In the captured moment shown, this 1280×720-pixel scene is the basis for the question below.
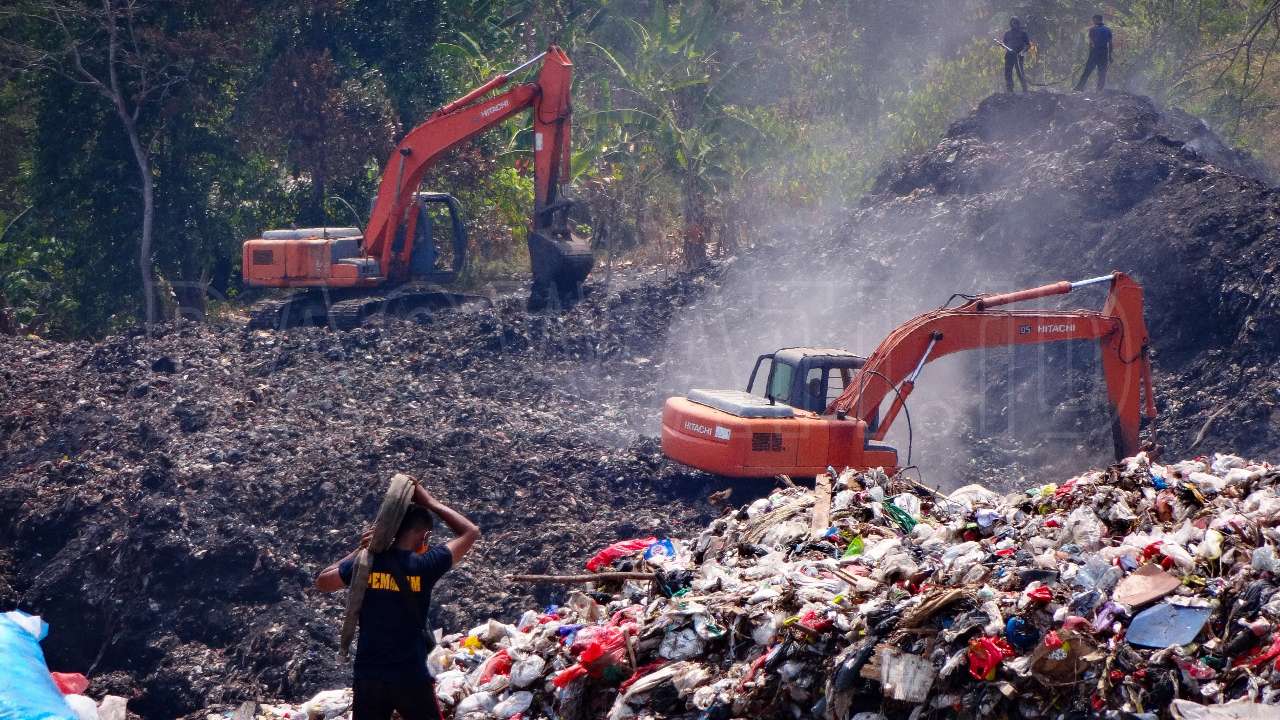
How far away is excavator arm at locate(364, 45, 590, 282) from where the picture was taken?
1623cm

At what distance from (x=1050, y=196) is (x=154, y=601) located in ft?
38.6

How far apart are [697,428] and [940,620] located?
203 inches

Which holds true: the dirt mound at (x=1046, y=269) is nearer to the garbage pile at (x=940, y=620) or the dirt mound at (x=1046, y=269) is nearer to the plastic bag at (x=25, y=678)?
the garbage pile at (x=940, y=620)

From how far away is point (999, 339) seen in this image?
33.7 feet

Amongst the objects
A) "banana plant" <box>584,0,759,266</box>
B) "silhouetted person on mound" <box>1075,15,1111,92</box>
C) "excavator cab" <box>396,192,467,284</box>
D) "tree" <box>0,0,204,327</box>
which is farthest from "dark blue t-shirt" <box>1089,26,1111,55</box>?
"tree" <box>0,0,204,327</box>

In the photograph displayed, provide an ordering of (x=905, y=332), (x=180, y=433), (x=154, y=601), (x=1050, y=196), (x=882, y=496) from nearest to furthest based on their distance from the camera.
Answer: (x=882, y=496), (x=154, y=601), (x=905, y=332), (x=180, y=433), (x=1050, y=196)

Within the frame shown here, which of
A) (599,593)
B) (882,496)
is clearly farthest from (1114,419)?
(599,593)

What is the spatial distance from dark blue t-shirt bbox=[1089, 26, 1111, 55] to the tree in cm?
1367

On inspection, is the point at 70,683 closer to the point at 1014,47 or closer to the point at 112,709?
the point at 112,709

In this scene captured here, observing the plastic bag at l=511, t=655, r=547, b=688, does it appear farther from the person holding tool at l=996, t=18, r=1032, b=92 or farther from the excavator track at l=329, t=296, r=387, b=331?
the person holding tool at l=996, t=18, r=1032, b=92

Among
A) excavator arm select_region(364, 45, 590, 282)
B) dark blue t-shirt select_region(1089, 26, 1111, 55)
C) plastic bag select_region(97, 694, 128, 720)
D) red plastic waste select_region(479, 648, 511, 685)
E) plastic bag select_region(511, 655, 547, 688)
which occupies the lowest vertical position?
plastic bag select_region(97, 694, 128, 720)

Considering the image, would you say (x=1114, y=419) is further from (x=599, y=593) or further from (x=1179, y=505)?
(x=599, y=593)

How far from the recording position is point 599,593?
670 centimetres

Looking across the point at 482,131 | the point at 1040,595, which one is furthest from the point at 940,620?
the point at 482,131
